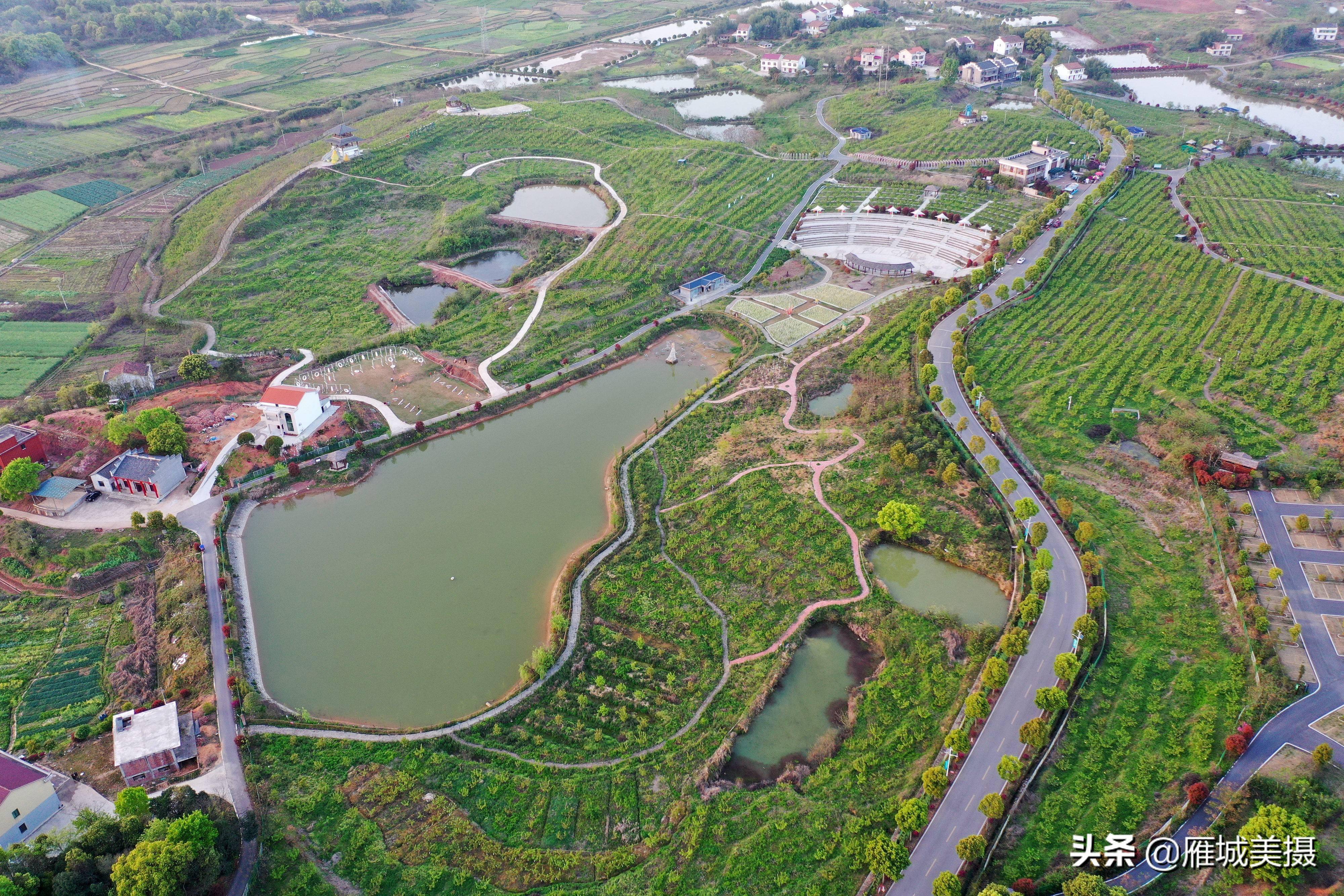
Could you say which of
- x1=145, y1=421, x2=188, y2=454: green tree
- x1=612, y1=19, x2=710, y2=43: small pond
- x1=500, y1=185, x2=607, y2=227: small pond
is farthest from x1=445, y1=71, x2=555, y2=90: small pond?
x1=145, y1=421, x2=188, y2=454: green tree

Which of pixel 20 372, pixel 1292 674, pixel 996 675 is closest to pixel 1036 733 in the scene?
pixel 996 675

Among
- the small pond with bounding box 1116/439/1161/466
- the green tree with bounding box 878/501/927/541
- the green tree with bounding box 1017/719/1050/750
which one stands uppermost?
the green tree with bounding box 878/501/927/541

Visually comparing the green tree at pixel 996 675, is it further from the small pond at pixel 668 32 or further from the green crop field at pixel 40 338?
the small pond at pixel 668 32

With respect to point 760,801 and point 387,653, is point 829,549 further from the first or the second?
point 387,653

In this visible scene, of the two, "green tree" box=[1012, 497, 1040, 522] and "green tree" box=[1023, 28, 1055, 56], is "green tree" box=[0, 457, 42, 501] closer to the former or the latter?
"green tree" box=[1012, 497, 1040, 522]

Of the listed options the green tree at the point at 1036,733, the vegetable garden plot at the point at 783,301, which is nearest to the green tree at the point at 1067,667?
the green tree at the point at 1036,733

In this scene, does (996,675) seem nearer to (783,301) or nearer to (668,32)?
(783,301)
